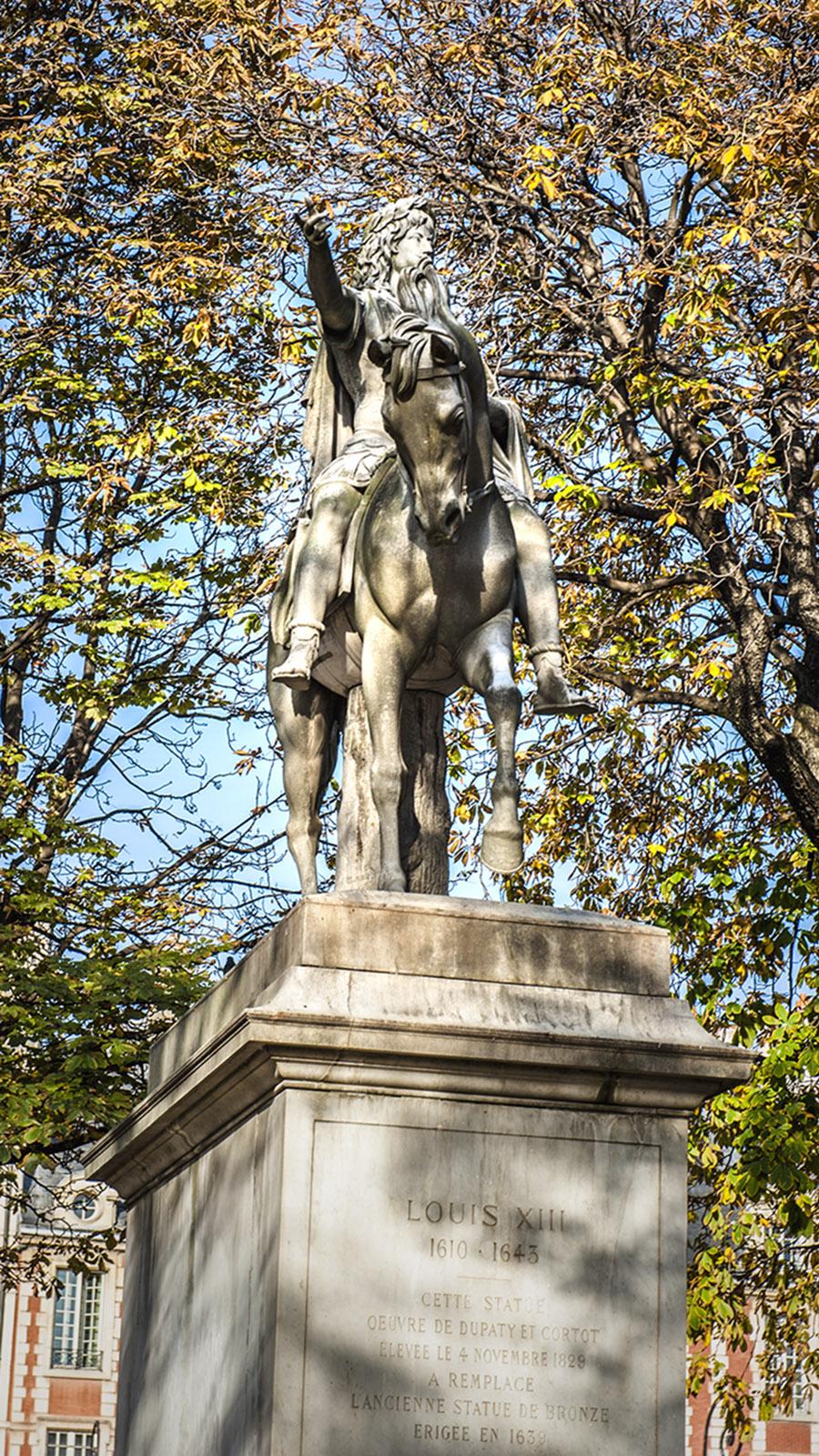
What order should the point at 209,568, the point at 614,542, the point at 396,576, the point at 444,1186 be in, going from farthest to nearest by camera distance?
the point at 209,568
the point at 614,542
the point at 396,576
the point at 444,1186

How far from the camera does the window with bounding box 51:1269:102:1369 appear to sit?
5016 cm

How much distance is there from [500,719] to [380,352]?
1167mm

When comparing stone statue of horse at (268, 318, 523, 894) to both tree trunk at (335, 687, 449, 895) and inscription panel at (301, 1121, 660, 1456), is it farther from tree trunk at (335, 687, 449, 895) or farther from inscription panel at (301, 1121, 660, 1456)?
inscription panel at (301, 1121, 660, 1456)

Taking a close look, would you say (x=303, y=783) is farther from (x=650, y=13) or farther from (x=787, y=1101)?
(x=650, y=13)

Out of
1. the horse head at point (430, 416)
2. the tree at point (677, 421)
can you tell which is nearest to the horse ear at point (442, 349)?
the horse head at point (430, 416)

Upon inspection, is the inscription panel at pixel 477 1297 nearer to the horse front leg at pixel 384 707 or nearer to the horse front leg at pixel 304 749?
the horse front leg at pixel 384 707

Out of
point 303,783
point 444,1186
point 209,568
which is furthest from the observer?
point 209,568

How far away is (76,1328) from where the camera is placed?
51.2m

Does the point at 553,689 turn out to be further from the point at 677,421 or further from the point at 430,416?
the point at 677,421

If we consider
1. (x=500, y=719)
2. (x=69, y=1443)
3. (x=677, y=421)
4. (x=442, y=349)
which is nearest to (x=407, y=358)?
(x=442, y=349)

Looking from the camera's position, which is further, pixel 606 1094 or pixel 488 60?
pixel 488 60

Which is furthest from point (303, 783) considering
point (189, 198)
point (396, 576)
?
point (189, 198)

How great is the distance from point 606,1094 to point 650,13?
11489mm

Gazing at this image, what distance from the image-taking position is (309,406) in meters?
8.06
